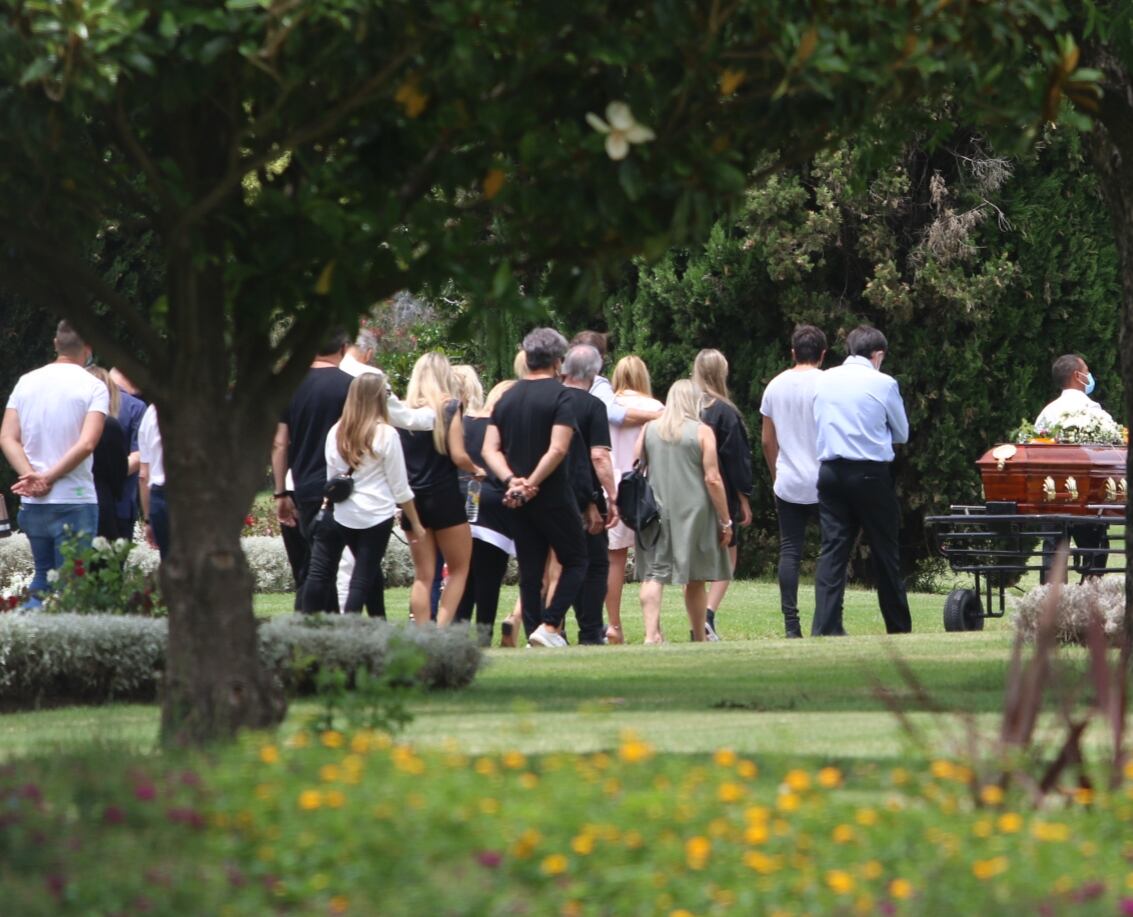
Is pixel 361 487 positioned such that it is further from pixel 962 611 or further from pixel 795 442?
pixel 962 611

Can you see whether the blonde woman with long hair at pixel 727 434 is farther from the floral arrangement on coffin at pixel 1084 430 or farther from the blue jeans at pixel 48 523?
the blue jeans at pixel 48 523

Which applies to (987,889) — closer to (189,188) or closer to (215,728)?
(215,728)

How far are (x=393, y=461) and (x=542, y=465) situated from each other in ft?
3.27

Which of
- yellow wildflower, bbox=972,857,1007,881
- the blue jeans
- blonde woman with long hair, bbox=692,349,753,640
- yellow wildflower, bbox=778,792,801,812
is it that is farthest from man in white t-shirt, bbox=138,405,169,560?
yellow wildflower, bbox=972,857,1007,881

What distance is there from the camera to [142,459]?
1230 cm

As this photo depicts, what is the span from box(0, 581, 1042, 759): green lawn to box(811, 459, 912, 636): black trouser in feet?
2.14

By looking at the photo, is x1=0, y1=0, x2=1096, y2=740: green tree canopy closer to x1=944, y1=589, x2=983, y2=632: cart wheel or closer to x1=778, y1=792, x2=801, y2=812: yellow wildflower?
x1=778, y1=792, x2=801, y2=812: yellow wildflower

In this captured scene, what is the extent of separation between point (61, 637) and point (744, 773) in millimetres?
4121

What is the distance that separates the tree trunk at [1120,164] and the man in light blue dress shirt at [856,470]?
3489mm

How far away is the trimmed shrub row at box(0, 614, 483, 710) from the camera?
8.53 metres

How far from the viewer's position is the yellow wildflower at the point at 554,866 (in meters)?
4.45

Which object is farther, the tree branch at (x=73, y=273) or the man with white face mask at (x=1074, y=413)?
the man with white face mask at (x=1074, y=413)

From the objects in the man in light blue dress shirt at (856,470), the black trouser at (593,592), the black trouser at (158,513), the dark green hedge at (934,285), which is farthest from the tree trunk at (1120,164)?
the dark green hedge at (934,285)

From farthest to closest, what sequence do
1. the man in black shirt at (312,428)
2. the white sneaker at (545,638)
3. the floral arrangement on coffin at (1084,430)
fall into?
the floral arrangement on coffin at (1084,430) → the white sneaker at (545,638) → the man in black shirt at (312,428)
